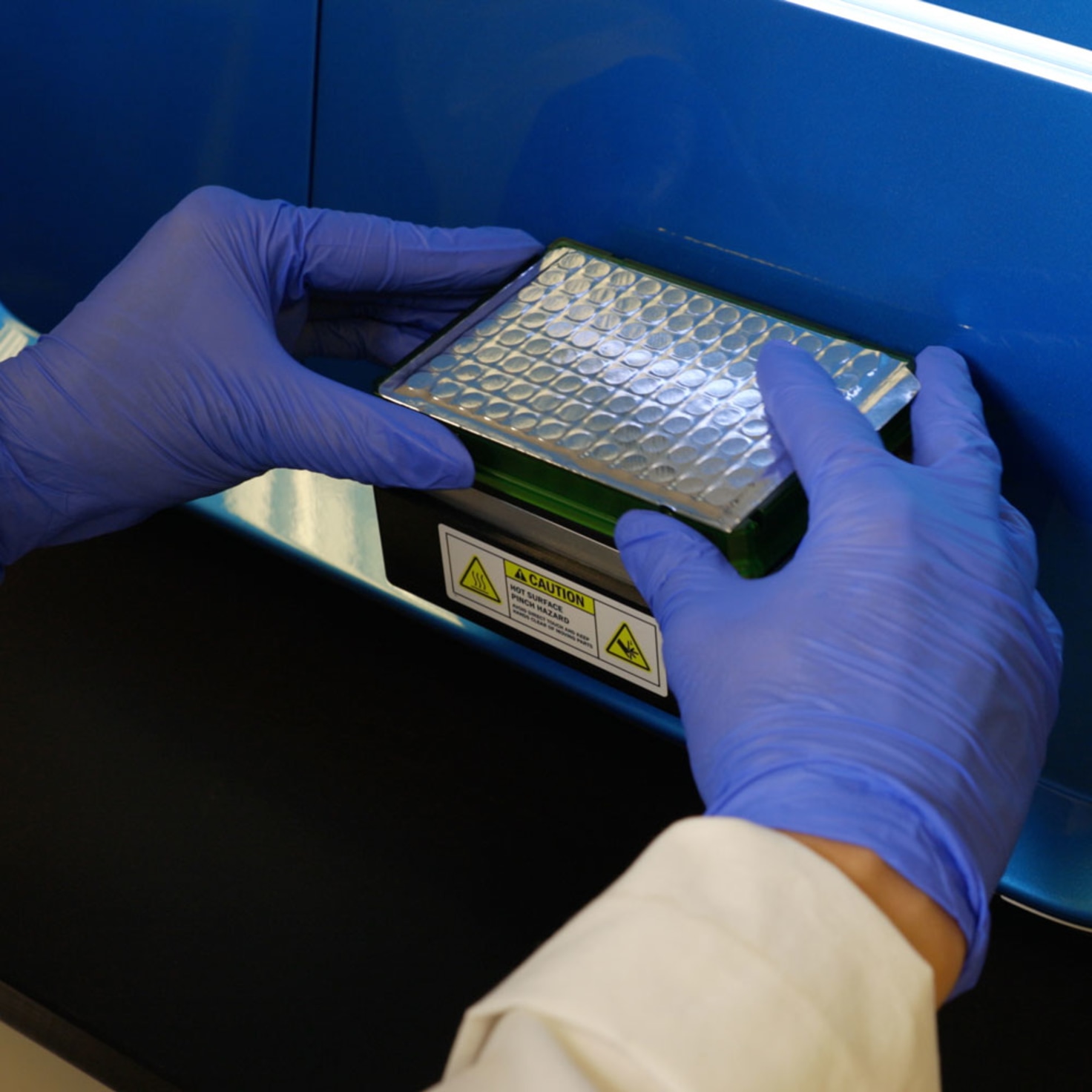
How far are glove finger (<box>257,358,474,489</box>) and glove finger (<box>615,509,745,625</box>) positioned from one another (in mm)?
142

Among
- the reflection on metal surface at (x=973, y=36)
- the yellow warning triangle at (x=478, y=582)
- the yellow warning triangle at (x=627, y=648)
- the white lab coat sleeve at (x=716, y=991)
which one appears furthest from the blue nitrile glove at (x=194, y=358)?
the white lab coat sleeve at (x=716, y=991)

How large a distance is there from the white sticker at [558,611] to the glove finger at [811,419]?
0.18m

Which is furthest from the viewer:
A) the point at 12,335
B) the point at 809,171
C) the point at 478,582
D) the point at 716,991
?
the point at 12,335

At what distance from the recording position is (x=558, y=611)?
993mm

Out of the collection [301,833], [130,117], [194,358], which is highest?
[130,117]

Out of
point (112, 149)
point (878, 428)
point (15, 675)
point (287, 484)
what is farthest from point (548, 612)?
point (112, 149)

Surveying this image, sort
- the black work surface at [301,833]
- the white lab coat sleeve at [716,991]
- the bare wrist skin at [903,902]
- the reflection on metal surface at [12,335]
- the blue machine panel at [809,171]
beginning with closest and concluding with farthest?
1. the white lab coat sleeve at [716,991]
2. the bare wrist skin at [903,902]
3. the blue machine panel at [809,171]
4. the black work surface at [301,833]
5. the reflection on metal surface at [12,335]

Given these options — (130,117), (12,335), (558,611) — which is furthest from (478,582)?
(12,335)

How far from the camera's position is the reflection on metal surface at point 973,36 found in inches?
31.1

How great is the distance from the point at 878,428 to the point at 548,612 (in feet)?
0.92

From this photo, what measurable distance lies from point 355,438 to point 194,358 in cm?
17

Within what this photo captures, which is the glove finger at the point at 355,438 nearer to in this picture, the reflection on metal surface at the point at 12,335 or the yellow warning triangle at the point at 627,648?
the yellow warning triangle at the point at 627,648

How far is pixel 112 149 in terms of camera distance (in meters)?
1.25

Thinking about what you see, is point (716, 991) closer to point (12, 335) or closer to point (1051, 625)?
point (1051, 625)
